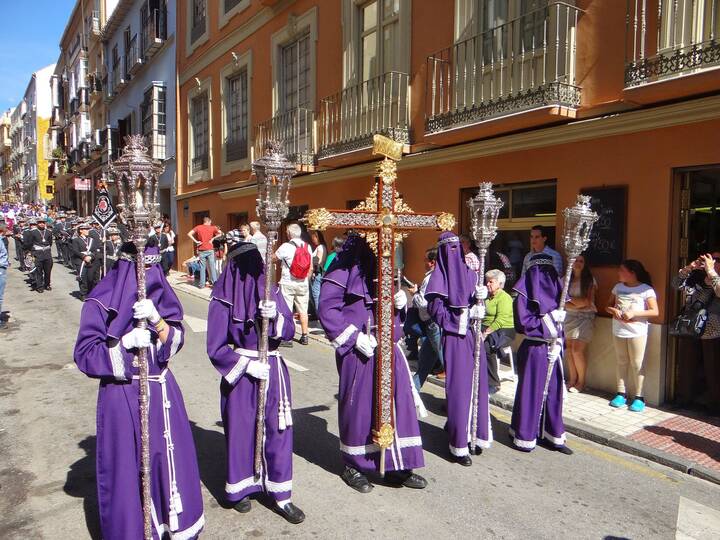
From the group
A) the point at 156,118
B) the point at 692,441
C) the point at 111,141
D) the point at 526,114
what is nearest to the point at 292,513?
the point at 692,441

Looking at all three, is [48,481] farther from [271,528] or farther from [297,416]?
[297,416]

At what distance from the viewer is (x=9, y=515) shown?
3.87 meters

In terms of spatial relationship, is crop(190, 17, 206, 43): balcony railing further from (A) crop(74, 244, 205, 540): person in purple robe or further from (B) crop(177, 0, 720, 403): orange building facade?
(A) crop(74, 244, 205, 540): person in purple robe

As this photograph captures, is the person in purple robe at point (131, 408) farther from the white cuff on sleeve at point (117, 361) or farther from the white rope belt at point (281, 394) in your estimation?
the white rope belt at point (281, 394)

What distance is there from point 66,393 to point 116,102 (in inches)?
1063

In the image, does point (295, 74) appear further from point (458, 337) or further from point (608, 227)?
point (458, 337)

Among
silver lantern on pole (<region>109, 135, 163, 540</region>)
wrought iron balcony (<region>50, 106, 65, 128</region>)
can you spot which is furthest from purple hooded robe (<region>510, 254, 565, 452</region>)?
wrought iron balcony (<region>50, 106, 65, 128</region>)

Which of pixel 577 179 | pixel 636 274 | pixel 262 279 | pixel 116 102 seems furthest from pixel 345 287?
pixel 116 102

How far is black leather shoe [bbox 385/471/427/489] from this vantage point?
438 cm

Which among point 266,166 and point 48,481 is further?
point 48,481

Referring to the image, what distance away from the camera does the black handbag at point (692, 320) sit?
18.8 feet

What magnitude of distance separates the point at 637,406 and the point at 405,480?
3418mm

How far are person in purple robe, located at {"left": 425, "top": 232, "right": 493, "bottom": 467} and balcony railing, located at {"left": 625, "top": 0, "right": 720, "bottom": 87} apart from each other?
11.1 ft

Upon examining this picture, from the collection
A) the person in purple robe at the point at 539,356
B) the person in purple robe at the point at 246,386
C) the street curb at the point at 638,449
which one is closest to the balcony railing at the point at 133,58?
the person in purple robe at the point at 539,356
